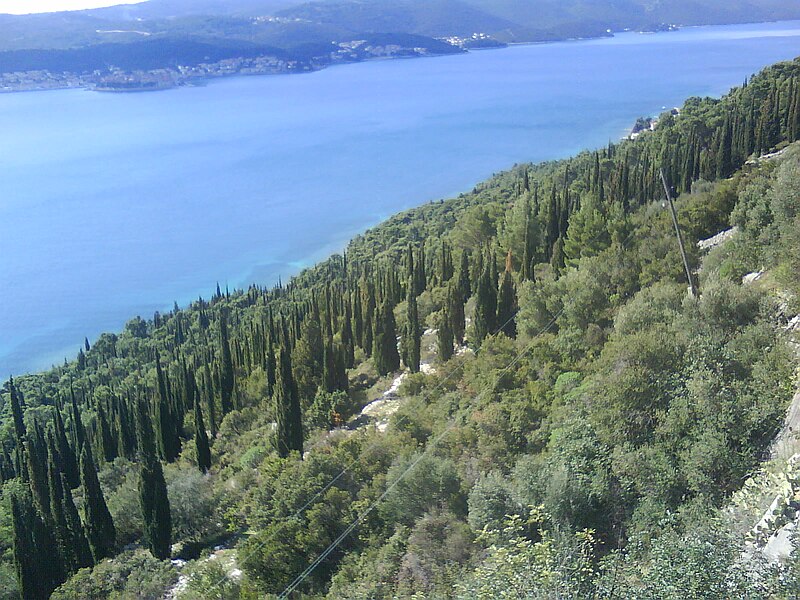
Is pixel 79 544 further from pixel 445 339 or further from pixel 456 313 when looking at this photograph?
pixel 456 313

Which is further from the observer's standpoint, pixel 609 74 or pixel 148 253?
pixel 609 74

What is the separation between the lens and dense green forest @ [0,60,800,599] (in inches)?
386

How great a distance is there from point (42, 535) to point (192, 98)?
6605 inches

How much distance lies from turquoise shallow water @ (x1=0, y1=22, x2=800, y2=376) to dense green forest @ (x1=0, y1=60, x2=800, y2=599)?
31129mm

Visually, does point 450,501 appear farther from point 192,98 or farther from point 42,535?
point 192,98

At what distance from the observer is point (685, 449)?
10.4m

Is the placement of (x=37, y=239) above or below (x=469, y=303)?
below

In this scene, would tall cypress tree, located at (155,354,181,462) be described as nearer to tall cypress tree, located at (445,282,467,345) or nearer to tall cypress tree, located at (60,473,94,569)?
tall cypress tree, located at (60,473,94,569)

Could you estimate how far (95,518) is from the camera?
20.1 m

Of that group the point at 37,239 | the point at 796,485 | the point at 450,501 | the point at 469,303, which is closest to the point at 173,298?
the point at 37,239

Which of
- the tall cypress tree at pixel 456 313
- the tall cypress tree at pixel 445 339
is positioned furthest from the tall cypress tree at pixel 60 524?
the tall cypress tree at pixel 456 313

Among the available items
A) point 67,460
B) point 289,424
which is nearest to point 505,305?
point 289,424

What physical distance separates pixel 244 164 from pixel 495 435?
300ft

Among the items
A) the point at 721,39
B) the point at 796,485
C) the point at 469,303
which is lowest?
the point at 469,303
